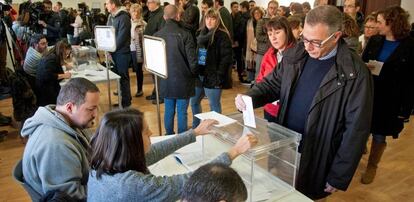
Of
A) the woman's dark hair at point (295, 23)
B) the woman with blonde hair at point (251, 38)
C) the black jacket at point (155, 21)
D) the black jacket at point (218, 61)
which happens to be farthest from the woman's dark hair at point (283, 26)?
the woman with blonde hair at point (251, 38)

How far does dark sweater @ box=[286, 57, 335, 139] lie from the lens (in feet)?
5.34

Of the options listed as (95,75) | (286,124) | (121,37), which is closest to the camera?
(286,124)

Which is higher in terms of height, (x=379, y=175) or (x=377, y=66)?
(x=377, y=66)

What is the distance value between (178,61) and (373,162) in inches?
74.9

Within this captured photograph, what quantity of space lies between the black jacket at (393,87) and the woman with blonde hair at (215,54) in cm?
126

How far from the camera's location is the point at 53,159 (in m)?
1.43

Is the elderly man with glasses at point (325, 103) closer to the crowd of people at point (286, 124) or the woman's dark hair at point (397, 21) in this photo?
the crowd of people at point (286, 124)

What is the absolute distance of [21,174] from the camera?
1.45m

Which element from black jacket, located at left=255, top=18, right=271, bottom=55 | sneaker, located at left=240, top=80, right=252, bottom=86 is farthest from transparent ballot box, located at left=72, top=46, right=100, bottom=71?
sneaker, located at left=240, top=80, right=252, bottom=86

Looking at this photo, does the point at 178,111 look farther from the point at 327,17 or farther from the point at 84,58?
the point at 327,17

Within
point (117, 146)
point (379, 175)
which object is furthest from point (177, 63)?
point (117, 146)

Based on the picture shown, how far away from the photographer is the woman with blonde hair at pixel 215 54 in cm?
333

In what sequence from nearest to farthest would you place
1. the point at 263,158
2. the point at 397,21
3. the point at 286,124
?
1. the point at 263,158
2. the point at 286,124
3. the point at 397,21

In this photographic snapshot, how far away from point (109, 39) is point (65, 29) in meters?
4.91
